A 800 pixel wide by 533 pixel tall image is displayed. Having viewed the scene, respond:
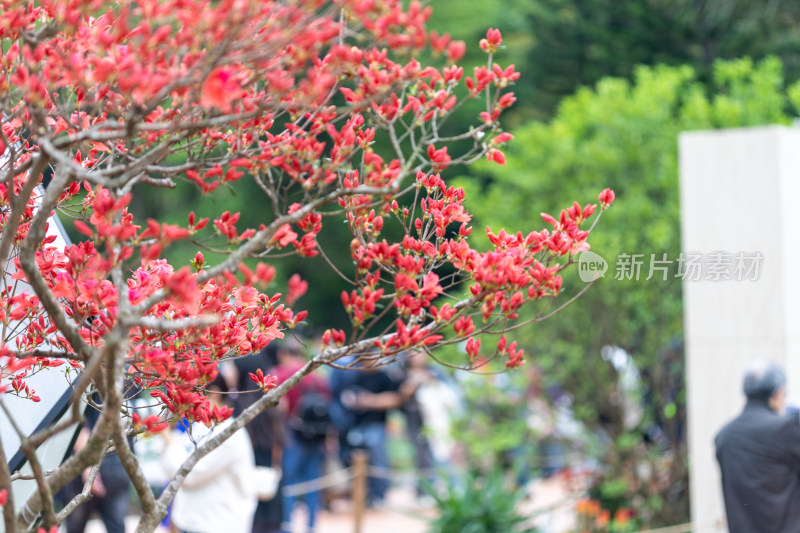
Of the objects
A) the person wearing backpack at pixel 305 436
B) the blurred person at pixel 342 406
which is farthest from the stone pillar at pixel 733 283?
the blurred person at pixel 342 406

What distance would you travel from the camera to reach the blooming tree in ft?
5.95

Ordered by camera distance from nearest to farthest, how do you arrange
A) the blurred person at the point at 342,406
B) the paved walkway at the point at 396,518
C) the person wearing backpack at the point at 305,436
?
1. the person wearing backpack at the point at 305,436
2. the paved walkway at the point at 396,518
3. the blurred person at the point at 342,406

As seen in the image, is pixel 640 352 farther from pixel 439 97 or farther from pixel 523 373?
pixel 439 97

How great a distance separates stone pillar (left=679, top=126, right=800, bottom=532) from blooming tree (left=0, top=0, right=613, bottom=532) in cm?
473

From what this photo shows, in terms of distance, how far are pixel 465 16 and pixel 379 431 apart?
947 centimetres

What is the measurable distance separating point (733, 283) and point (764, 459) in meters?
2.00

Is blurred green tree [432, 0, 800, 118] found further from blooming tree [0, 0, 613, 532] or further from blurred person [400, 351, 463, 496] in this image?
blooming tree [0, 0, 613, 532]

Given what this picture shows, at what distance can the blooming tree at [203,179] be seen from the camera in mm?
1814

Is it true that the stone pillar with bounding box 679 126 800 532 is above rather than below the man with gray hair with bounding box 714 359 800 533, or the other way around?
above

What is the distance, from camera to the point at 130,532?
308 inches

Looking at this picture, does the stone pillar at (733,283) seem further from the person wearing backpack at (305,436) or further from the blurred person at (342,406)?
the blurred person at (342,406)

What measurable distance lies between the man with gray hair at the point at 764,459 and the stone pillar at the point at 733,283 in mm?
1504

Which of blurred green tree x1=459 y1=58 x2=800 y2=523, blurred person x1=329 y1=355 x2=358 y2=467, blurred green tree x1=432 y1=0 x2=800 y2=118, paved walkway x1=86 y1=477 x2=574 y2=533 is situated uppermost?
blurred green tree x1=432 y1=0 x2=800 y2=118

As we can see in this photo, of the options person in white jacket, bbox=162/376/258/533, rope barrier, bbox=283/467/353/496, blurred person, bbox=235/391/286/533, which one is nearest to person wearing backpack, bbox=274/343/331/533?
rope barrier, bbox=283/467/353/496
